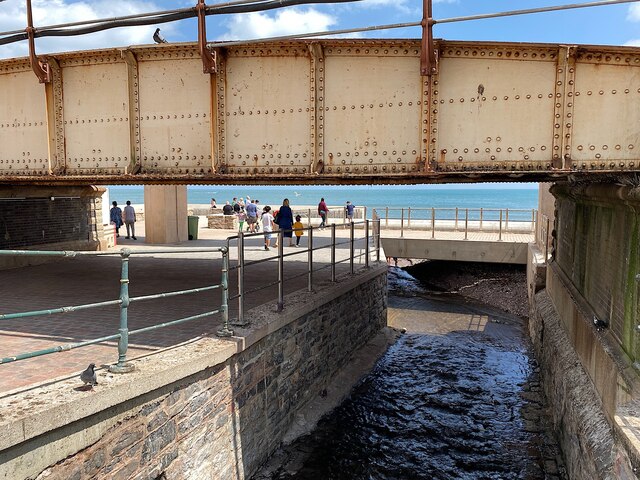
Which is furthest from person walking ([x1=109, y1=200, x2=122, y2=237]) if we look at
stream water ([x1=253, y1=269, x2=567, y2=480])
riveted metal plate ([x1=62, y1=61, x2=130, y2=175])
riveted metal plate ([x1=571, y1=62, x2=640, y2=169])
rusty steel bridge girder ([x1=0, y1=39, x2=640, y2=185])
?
riveted metal plate ([x1=571, y1=62, x2=640, y2=169])

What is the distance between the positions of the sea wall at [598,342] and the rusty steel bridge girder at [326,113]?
3.35ft

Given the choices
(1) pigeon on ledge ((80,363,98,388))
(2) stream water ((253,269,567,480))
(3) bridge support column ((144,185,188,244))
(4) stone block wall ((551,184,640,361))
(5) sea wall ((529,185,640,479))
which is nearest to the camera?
(1) pigeon on ledge ((80,363,98,388))

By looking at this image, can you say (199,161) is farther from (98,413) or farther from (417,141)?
(98,413)

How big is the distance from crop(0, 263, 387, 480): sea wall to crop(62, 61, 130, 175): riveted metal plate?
140 inches

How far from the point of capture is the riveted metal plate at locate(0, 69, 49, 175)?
8141 millimetres

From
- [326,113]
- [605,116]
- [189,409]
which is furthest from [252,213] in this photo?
[605,116]

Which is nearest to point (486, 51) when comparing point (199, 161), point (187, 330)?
point (199, 161)

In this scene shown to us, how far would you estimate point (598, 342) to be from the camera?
20.1 ft

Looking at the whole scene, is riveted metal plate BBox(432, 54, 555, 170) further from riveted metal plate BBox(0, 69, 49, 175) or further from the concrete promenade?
riveted metal plate BBox(0, 69, 49, 175)

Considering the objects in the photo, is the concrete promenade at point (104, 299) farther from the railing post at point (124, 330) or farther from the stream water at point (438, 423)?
the stream water at point (438, 423)

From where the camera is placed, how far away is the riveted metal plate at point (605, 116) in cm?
588

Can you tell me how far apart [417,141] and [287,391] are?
444 centimetres

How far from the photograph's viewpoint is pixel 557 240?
12.5 metres

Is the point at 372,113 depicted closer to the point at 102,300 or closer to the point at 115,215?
the point at 102,300
